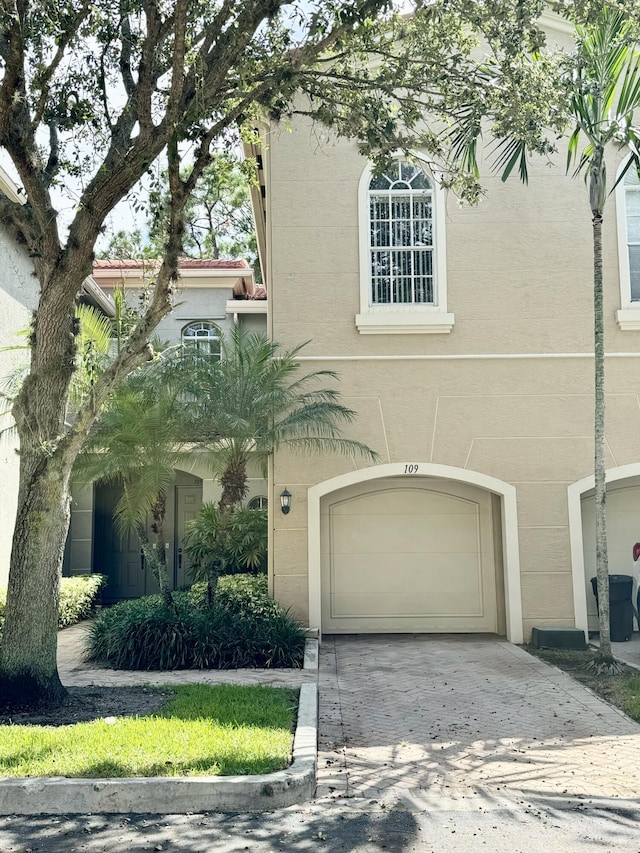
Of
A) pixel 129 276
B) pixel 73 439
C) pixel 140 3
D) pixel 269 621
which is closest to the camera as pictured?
pixel 73 439

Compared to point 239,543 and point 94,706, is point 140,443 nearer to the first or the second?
point 239,543

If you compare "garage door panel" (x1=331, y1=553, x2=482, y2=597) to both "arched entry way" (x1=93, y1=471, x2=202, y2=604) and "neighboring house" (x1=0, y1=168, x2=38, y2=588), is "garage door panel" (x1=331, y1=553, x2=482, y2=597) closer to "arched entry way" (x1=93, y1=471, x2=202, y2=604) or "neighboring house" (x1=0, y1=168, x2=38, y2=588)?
"neighboring house" (x1=0, y1=168, x2=38, y2=588)

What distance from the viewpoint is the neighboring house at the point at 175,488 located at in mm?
17359

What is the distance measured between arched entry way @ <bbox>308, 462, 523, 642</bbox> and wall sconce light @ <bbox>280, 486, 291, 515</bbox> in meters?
0.93

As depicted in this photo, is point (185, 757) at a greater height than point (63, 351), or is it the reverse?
point (63, 351)

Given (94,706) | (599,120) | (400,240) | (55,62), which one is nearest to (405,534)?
(400,240)

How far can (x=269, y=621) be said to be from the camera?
10789mm

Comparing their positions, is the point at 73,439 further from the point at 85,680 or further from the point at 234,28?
the point at 234,28

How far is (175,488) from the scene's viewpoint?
18.2 m

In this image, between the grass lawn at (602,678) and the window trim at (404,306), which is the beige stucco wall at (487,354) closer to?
the window trim at (404,306)

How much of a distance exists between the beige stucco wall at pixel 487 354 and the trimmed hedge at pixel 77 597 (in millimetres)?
4284

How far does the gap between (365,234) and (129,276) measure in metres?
8.48

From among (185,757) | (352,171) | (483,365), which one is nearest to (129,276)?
(352,171)

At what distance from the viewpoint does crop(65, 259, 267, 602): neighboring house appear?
1736cm
